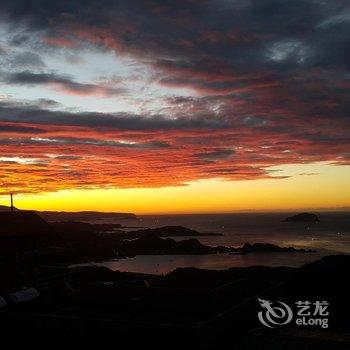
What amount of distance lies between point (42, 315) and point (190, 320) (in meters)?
4.78

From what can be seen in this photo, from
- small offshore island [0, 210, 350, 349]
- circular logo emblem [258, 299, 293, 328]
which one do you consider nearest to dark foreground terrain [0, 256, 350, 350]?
small offshore island [0, 210, 350, 349]

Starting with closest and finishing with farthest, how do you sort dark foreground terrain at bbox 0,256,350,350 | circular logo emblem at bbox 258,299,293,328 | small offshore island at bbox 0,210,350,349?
dark foreground terrain at bbox 0,256,350,350, small offshore island at bbox 0,210,350,349, circular logo emblem at bbox 258,299,293,328

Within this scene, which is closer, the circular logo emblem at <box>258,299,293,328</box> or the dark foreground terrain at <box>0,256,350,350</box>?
the dark foreground terrain at <box>0,256,350,350</box>

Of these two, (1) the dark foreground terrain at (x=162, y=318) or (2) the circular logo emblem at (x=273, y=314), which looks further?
(2) the circular logo emblem at (x=273, y=314)

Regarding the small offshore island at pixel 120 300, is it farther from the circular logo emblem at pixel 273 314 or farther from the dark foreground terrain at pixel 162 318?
the circular logo emblem at pixel 273 314

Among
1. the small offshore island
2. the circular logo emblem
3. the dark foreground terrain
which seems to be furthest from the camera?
the circular logo emblem

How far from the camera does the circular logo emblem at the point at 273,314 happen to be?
1528cm

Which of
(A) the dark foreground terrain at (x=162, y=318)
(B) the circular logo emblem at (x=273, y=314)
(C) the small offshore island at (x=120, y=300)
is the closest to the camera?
(A) the dark foreground terrain at (x=162, y=318)

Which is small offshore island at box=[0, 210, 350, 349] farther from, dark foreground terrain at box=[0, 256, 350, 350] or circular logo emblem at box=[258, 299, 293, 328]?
circular logo emblem at box=[258, 299, 293, 328]

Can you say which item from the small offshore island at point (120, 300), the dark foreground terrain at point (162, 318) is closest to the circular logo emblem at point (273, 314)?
the dark foreground terrain at point (162, 318)

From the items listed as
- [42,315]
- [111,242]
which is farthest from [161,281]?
[111,242]

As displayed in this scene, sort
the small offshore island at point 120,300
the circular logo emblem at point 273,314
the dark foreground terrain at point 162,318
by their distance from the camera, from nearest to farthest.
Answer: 1. the dark foreground terrain at point 162,318
2. the small offshore island at point 120,300
3. the circular logo emblem at point 273,314

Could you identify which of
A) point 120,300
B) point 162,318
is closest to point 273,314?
point 162,318

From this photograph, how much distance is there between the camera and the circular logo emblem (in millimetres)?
15281
